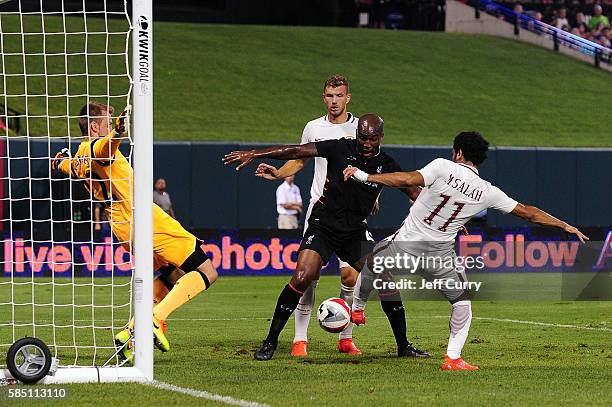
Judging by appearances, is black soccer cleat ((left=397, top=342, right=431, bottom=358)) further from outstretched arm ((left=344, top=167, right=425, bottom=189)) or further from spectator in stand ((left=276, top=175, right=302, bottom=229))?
spectator in stand ((left=276, top=175, right=302, bottom=229))

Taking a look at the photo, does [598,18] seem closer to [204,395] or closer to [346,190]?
[346,190]

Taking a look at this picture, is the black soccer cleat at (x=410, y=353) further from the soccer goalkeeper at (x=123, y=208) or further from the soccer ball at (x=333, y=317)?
the soccer goalkeeper at (x=123, y=208)

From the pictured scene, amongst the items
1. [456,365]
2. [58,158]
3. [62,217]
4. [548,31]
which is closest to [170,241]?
[58,158]

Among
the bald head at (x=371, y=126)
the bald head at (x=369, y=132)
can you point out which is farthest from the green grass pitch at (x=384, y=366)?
the bald head at (x=371, y=126)

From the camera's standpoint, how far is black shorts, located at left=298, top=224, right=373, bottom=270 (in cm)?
1066

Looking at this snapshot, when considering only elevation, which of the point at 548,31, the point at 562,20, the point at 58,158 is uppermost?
the point at 562,20

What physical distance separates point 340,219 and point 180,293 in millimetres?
1587

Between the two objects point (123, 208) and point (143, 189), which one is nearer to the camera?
point (143, 189)

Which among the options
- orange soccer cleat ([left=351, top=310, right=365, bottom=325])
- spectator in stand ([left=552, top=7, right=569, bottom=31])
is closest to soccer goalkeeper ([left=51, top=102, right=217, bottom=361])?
orange soccer cleat ([left=351, top=310, right=365, bottom=325])

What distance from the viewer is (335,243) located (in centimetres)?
1075

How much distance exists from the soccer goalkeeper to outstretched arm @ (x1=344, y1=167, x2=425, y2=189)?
1.75m

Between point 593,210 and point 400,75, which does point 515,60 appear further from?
point 593,210

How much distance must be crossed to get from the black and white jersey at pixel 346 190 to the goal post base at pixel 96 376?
2.59 meters

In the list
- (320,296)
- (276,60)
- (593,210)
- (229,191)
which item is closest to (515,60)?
(276,60)
